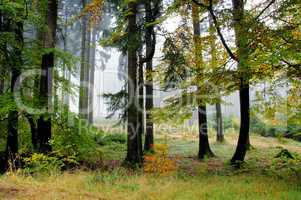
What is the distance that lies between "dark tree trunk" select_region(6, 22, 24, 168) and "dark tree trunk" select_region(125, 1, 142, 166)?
12.4 feet

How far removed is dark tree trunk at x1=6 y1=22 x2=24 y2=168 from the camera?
1236 cm

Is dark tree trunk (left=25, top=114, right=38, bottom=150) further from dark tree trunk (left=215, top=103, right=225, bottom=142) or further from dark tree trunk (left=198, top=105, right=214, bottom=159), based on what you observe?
dark tree trunk (left=215, top=103, right=225, bottom=142)

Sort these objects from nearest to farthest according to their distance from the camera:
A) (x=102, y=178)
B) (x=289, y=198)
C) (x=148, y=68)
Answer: (x=289, y=198)
(x=102, y=178)
(x=148, y=68)

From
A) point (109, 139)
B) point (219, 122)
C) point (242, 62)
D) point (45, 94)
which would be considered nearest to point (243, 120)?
point (242, 62)

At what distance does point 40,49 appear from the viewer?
42.9ft

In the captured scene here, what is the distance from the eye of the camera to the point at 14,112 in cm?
1229

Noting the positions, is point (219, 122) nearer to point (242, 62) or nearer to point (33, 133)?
point (33, 133)

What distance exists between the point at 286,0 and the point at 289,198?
16.8ft

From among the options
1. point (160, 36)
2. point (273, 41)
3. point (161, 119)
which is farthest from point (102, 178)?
point (160, 36)

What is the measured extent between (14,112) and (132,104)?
4.11m

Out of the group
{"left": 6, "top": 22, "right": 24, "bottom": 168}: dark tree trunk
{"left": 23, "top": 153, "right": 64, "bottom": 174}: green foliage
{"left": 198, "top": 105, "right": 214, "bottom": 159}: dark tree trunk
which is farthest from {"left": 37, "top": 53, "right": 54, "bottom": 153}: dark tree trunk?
{"left": 198, "top": 105, "right": 214, "bottom": 159}: dark tree trunk

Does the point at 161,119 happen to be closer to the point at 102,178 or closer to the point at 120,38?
the point at 102,178

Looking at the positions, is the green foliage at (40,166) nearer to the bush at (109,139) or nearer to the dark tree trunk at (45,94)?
the dark tree trunk at (45,94)

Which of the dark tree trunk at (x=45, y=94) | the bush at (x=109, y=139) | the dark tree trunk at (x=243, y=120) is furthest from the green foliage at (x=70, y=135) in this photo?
the bush at (x=109, y=139)
